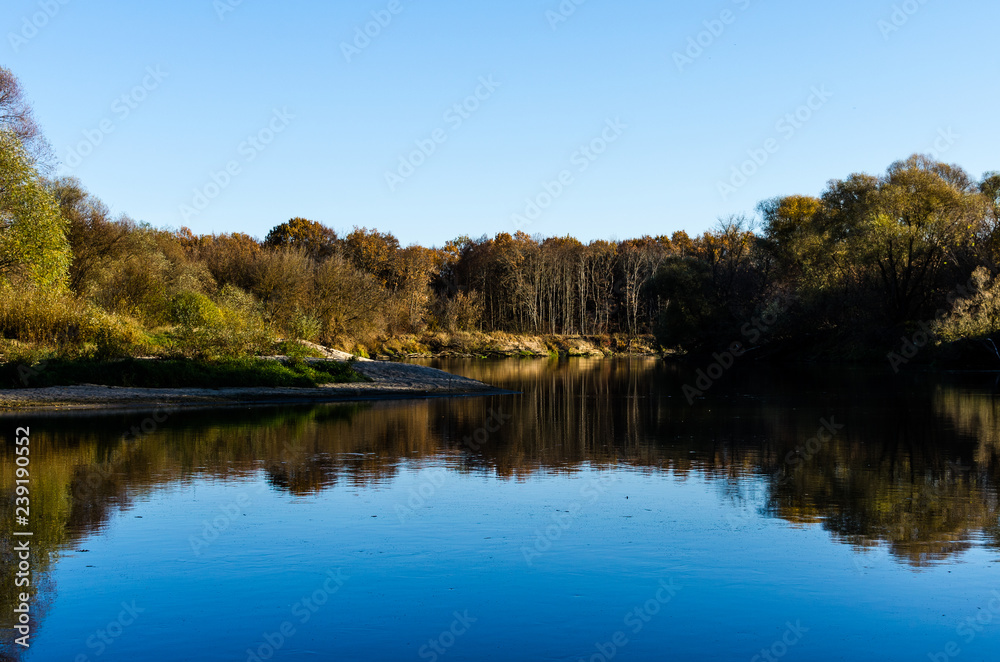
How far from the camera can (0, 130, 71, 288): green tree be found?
1085 inches

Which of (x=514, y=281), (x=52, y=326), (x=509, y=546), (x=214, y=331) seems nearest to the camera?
(x=509, y=546)

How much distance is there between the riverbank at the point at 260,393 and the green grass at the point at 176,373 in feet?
1.59

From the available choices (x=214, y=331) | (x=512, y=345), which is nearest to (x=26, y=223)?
(x=214, y=331)

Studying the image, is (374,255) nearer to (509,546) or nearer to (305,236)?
(305,236)

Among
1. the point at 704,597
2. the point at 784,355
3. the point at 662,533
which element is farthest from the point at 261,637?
the point at 784,355

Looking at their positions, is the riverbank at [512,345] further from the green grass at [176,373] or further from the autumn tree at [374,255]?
the green grass at [176,373]

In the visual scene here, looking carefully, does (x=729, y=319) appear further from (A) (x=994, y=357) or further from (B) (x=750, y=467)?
(B) (x=750, y=467)

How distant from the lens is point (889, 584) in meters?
8.37

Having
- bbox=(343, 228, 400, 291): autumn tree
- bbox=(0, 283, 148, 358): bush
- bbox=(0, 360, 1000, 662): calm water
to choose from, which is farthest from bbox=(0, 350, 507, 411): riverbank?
bbox=(343, 228, 400, 291): autumn tree

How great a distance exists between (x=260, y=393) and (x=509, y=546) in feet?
72.4

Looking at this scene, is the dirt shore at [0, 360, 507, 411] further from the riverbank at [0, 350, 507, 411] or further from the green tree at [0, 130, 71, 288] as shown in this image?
the green tree at [0, 130, 71, 288]

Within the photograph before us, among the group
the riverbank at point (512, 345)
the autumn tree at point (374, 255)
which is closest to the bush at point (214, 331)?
the riverbank at point (512, 345)

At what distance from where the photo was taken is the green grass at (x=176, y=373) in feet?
87.7

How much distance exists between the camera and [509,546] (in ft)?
32.7
